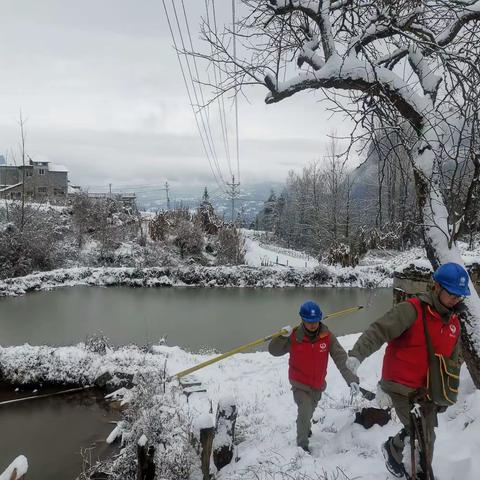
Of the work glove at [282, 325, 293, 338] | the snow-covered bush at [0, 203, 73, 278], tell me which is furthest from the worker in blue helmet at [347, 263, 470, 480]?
the snow-covered bush at [0, 203, 73, 278]

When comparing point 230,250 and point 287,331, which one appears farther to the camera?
point 230,250

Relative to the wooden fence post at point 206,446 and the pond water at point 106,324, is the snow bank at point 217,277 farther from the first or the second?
the wooden fence post at point 206,446

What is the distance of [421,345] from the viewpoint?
253 cm

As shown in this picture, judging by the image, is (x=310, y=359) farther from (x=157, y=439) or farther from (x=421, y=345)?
(x=157, y=439)

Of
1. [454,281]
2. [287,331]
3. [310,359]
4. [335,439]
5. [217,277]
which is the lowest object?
[217,277]

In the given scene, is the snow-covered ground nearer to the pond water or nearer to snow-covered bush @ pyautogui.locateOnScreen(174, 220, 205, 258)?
the pond water

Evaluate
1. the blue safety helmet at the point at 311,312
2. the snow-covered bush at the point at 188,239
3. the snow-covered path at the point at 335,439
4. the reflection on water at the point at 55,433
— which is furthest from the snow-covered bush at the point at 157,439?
the snow-covered bush at the point at 188,239

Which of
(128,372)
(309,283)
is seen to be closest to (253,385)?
(128,372)

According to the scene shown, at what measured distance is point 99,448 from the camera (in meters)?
5.52

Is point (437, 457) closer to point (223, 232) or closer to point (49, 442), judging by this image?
point (49, 442)

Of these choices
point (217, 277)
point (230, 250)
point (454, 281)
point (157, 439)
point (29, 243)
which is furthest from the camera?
point (230, 250)

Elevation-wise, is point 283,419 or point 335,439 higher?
point 335,439

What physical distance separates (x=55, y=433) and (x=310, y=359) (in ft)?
15.0

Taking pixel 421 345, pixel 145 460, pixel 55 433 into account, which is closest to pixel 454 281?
pixel 421 345
